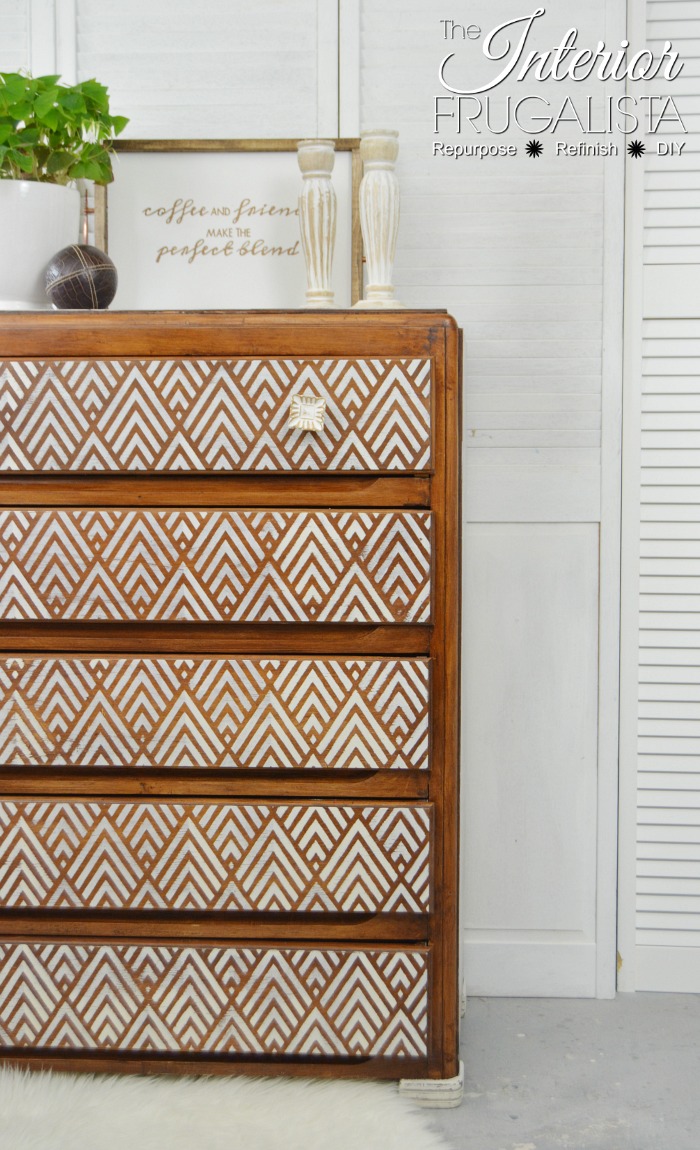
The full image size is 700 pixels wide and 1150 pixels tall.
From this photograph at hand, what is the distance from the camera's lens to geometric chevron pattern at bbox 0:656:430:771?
1546 mm

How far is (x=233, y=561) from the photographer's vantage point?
1.54 m

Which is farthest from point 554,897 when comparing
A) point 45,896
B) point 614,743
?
point 45,896

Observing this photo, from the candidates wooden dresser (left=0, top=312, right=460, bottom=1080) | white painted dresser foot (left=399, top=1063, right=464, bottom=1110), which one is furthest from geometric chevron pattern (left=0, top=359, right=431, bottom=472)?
white painted dresser foot (left=399, top=1063, right=464, bottom=1110)

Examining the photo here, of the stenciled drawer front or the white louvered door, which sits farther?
the white louvered door

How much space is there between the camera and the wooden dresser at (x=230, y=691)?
5.01 ft

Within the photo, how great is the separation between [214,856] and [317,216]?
1.08 metres

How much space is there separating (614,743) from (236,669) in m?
0.84

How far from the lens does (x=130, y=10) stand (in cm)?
192

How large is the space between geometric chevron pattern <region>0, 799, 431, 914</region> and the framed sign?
3.15ft

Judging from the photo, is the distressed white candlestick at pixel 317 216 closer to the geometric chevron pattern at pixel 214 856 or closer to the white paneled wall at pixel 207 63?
the white paneled wall at pixel 207 63

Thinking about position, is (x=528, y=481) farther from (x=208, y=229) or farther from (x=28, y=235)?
(x=28, y=235)

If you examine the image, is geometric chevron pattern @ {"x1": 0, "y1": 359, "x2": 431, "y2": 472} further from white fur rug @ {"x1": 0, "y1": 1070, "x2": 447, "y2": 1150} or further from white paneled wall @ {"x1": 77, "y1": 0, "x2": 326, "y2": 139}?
white fur rug @ {"x1": 0, "y1": 1070, "x2": 447, "y2": 1150}

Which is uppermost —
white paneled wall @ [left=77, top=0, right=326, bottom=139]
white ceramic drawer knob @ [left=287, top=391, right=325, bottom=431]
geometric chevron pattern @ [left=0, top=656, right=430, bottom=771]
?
white paneled wall @ [left=77, top=0, right=326, bottom=139]

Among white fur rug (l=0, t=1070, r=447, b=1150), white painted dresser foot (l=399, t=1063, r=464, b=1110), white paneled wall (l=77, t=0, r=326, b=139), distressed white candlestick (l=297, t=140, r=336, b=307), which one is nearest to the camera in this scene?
white fur rug (l=0, t=1070, r=447, b=1150)
